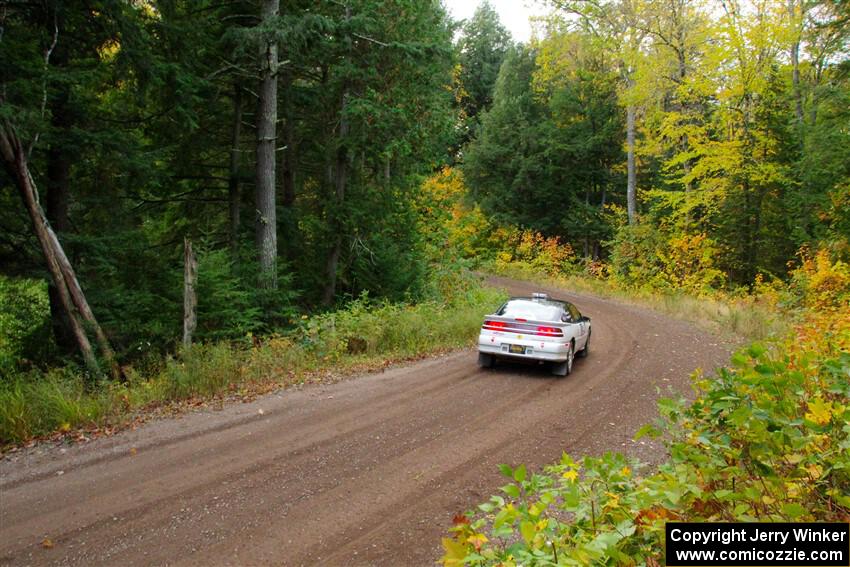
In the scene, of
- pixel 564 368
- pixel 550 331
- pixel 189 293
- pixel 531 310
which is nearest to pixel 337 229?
pixel 189 293

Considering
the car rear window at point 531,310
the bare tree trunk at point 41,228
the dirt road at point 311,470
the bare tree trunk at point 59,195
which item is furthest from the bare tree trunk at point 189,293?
the car rear window at point 531,310

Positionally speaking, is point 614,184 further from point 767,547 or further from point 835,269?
point 767,547

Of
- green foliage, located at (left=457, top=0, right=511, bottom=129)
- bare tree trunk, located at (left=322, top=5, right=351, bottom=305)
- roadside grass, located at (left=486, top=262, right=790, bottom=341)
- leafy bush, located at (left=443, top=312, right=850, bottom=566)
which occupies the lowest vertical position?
roadside grass, located at (left=486, top=262, right=790, bottom=341)

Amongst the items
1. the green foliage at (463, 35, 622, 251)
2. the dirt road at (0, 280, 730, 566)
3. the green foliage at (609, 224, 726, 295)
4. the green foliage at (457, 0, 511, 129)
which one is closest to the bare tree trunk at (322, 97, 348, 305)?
the dirt road at (0, 280, 730, 566)

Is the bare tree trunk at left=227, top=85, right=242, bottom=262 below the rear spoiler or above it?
above

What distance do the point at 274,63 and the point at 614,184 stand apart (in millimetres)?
26661

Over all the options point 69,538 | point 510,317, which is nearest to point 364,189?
point 510,317

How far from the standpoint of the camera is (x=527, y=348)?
9977 millimetres

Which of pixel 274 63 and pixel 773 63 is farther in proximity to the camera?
pixel 773 63

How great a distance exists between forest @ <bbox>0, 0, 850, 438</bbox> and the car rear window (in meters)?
3.10

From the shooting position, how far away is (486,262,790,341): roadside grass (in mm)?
14562

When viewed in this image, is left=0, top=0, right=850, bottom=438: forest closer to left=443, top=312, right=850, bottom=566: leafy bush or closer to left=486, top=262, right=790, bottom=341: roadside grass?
left=486, top=262, right=790, bottom=341: roadside grass

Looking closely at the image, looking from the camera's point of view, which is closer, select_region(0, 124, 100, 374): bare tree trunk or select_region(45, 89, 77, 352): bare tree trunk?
select_region(0, 124, 100, 374): bare tree trunk

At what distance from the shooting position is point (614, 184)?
33.3 meters
